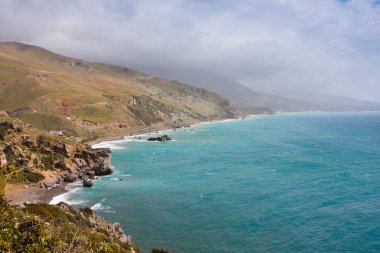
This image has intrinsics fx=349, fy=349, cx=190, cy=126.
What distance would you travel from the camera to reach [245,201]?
293ft

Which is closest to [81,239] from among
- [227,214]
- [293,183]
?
[227,214]

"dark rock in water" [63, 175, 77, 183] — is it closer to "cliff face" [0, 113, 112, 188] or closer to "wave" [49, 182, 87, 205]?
"cliff face" [0, 113, 112, 188]

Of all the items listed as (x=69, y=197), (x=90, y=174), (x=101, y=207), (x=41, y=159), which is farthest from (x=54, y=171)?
(x=101, y=207)

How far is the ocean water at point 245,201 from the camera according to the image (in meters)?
65.8

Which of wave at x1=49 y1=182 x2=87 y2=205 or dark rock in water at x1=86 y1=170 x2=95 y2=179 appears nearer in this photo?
wave at x1=49 y1=182 x2=87 y2=205

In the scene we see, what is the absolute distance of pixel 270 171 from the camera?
12531 cm

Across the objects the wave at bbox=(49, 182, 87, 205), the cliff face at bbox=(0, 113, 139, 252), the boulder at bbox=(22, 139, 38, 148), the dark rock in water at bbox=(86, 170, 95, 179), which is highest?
the boulder at bbox=(22, 139, 38, 148)

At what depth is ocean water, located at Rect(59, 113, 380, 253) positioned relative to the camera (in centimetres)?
6575

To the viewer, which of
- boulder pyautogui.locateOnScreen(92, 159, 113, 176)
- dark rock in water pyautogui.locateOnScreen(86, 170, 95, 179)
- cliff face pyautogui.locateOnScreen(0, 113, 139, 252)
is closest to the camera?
cliff face pyautogui.locateOnScreen(0, 113, 139, 252)

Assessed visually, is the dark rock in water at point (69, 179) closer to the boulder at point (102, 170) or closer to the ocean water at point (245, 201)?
the ocean water at point (245, 201)

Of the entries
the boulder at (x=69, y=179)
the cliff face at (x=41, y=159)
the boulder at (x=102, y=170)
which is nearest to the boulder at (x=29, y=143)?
the cliff face at (x=41, y=159)

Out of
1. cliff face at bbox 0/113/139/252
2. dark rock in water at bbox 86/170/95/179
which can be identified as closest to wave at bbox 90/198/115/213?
cliff face at bbox 0/113/139/252

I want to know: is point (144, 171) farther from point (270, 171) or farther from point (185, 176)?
point (270, 171)

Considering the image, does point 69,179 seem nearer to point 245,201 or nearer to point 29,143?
point 29,143
